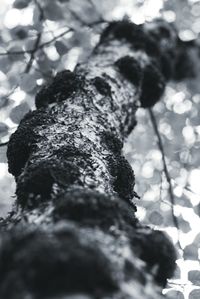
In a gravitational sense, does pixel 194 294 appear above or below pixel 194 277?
below

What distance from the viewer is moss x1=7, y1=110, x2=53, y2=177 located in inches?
66.7

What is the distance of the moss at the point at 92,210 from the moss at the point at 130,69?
1519 mm

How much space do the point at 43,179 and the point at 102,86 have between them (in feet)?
3.27

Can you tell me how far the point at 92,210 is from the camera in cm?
103

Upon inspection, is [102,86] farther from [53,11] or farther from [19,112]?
[53,11]

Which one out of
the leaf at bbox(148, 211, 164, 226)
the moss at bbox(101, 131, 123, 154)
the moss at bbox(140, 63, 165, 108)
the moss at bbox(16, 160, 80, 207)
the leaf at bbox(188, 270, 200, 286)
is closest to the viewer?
the moss at bbox(16, 160, 80, 207)

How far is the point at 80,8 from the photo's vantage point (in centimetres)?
382

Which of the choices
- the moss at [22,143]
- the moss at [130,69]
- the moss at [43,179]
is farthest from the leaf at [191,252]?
the moss at [43,179]

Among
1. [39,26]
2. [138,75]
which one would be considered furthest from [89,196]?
[39,26]

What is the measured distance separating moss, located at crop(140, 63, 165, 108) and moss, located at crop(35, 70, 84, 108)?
772 mm

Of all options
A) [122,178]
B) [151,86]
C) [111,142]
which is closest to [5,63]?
[151,86]

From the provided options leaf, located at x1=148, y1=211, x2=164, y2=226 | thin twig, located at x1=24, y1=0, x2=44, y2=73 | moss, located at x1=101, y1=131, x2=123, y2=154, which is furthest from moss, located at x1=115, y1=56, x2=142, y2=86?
leaf, located at x1=148, y1=211, x2=164, y2=226

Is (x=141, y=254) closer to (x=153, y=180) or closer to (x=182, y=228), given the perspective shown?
(x=182, y=228)

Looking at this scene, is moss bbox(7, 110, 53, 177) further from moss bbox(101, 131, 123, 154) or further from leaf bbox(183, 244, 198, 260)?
leaf bbox(183, 244, 198, 260)
